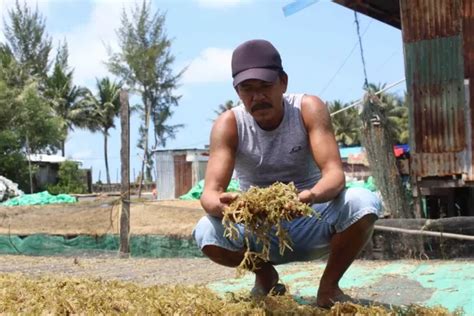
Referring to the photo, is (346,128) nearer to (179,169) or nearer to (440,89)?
(179,169)

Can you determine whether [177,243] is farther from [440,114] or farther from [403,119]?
[403,119]

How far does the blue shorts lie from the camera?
11.9 feet

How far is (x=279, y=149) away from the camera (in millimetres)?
3996

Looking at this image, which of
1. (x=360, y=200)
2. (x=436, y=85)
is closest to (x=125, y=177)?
(x=436, y=85)

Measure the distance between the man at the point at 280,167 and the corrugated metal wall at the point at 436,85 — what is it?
24.2ft

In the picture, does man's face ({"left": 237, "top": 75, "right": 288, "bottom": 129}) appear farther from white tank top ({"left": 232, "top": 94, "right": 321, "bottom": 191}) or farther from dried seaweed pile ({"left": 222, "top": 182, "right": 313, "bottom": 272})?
dried seaweed pile ({"left": 222, "top": 182, "right": 313, "bottom": 272})

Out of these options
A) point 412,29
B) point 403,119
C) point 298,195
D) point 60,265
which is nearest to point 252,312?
point 298,195

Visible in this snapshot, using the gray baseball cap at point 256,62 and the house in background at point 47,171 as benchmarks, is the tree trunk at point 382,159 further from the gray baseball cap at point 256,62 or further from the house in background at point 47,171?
the house in background at point 47,171

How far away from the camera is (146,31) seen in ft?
157

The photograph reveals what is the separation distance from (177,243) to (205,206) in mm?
7870

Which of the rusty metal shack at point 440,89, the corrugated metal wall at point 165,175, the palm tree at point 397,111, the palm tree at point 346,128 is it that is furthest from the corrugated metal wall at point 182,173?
the palm tree at point 346,128

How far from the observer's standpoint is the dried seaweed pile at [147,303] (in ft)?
11.2

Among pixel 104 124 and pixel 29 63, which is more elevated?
pixel 29 63

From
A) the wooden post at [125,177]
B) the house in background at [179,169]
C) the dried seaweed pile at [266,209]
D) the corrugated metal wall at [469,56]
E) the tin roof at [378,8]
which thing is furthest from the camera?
the house in background at [179,169]
